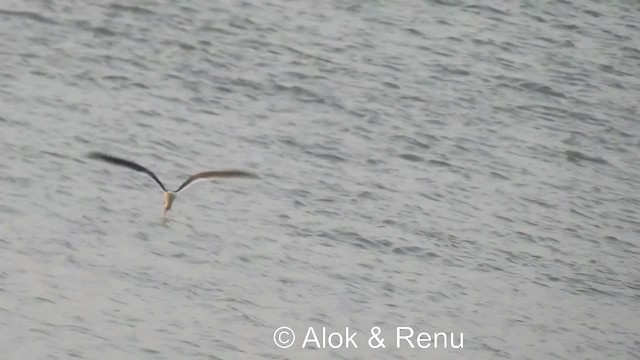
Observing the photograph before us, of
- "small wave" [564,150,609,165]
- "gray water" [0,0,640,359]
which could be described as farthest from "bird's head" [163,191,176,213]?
"small wave" [564,150,609,165]

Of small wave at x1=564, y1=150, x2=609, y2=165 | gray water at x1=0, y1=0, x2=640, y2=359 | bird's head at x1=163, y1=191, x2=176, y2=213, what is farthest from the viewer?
small wave at x1=564, y1=150, x2=609, y2=165

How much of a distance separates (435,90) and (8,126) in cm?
486

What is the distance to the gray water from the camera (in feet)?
36.7

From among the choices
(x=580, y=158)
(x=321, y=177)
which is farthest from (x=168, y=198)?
(x=580, y=158)

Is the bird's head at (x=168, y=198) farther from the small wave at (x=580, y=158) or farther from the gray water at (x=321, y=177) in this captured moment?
the small wave at (x=580, y=158)

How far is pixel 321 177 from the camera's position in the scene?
554 inches

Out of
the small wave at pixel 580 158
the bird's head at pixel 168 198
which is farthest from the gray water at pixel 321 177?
the bird's head at pixel 168 198

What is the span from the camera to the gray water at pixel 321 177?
11.2m

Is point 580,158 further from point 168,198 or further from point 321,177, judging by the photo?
point 168,198

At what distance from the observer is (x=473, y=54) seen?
59.3ft

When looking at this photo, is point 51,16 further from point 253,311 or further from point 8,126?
point 253,311

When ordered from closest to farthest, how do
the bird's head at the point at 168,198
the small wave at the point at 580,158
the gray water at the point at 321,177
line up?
1. the gray water at the point at 321,177
2. the bird's head at the point at 168,198
3. the small wave at the point at 580,158

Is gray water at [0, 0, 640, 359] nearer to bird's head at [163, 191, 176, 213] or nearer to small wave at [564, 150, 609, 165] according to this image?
small wave at [564, 150, 609, 165]

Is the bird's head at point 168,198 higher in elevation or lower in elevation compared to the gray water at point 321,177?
higher
